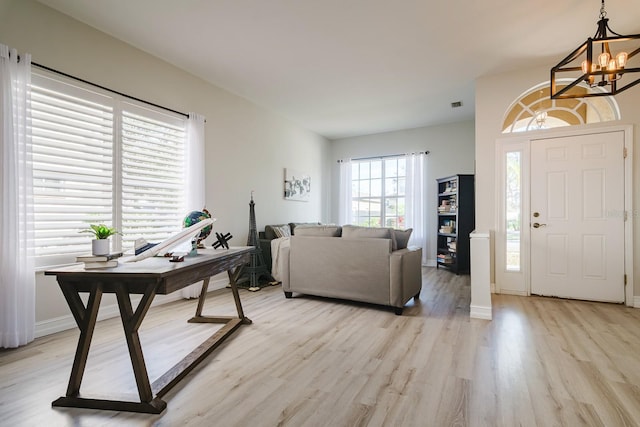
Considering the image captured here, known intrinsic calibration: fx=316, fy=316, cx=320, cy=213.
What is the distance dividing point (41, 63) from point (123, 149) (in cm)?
90

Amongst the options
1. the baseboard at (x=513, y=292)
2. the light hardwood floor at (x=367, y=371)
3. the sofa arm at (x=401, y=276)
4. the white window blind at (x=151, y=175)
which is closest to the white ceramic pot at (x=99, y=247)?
the light hardwood floor at (x=367, y=371)

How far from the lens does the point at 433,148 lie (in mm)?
6309

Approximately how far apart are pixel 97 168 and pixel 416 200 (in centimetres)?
530

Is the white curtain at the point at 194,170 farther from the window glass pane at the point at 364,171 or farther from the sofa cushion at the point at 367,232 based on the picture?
the window glass pane at the point at 364,171

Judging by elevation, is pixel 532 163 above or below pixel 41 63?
below

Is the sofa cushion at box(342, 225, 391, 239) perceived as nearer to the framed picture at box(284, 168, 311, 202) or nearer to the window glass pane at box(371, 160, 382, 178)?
the framed picture at box(284, 168, 311, 202)

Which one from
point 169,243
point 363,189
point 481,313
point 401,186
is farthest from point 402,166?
point 169,243

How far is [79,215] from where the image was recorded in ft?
9.36

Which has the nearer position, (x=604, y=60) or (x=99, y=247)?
(x=99, y=247)

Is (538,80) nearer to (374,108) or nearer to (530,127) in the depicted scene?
(530,127)

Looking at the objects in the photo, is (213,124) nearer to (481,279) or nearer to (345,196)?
(345,196)

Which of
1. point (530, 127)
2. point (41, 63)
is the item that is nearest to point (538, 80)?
point (530, 127)

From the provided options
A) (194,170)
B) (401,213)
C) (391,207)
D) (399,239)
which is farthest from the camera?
(391,207)

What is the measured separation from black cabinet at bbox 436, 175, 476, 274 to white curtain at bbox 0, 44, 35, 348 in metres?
5.43
